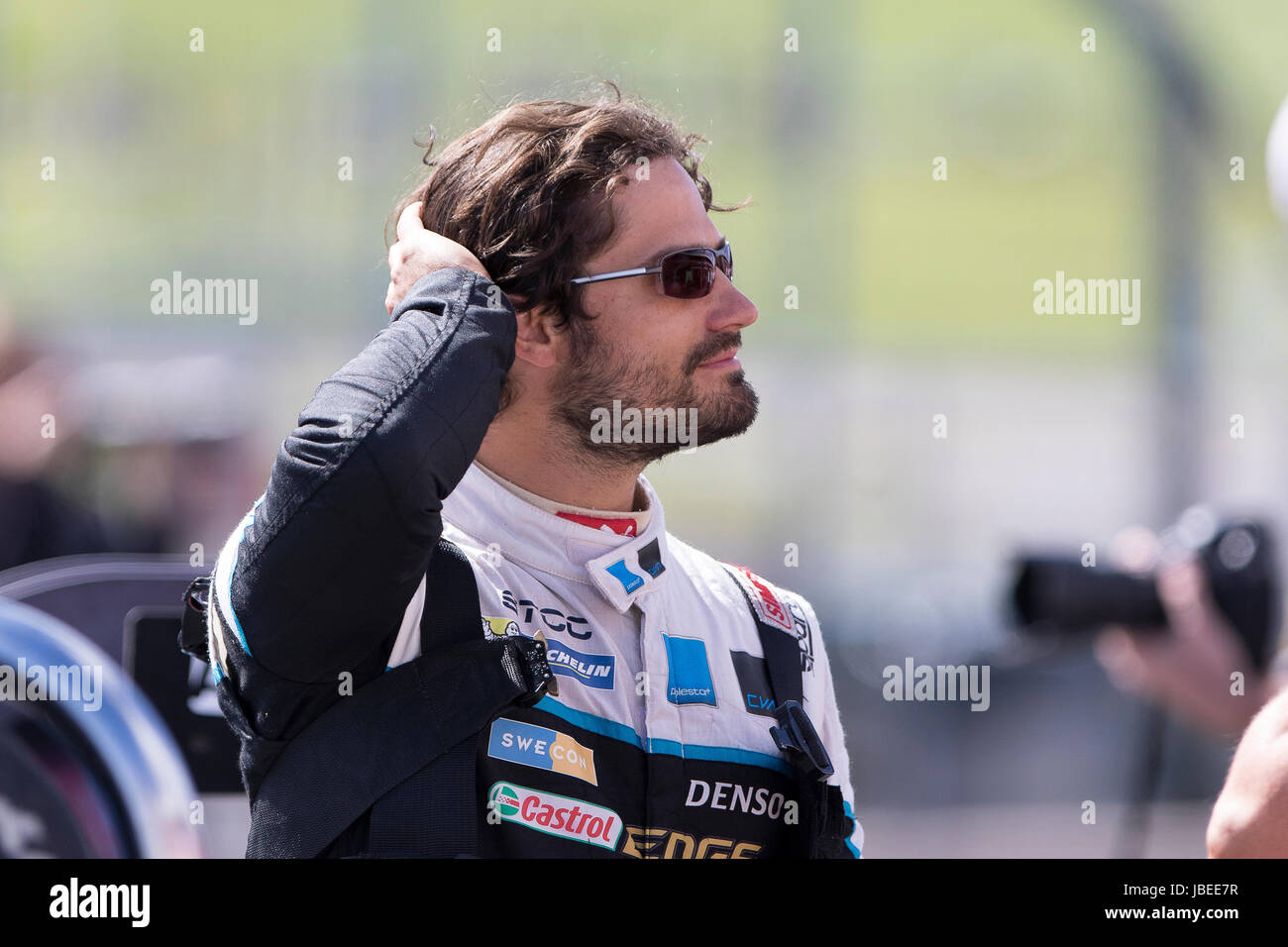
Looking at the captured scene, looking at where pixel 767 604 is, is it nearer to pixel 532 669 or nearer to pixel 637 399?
pixel 637 399

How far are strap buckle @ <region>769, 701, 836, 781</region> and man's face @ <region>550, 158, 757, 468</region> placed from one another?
1.22 ft

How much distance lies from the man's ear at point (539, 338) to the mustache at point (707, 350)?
6.9 inches

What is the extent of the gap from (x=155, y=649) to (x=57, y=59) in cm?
146

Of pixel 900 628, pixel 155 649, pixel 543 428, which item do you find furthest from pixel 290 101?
pixel 900 628

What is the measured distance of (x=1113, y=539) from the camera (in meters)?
3.57

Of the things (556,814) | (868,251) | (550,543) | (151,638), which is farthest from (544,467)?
(868,251)

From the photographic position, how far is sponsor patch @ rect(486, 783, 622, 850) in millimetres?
1334

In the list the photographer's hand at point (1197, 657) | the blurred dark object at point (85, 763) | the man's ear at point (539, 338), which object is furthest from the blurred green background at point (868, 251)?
the man's ear at point (539, 338)

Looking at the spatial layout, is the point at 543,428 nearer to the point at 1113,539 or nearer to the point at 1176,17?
the point at 1113,539

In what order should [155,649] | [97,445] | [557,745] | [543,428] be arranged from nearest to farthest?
[557,745], [543,428], [155,649], [97,445]

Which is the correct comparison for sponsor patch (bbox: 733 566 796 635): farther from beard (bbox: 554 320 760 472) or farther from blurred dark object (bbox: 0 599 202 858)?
blurred dark object (bbox: 0 599 202 858)

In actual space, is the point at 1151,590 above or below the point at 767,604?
below

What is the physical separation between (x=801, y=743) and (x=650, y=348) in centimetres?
55

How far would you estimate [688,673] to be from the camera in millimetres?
1521
